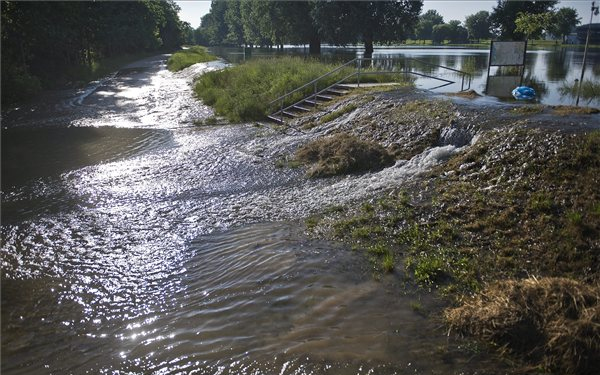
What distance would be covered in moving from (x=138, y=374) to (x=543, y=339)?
4.40m

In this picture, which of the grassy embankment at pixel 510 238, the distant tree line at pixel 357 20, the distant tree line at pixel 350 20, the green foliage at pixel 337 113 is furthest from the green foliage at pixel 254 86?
the distant tree line at pixel 350 20

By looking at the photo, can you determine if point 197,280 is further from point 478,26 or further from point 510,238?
point 478,26

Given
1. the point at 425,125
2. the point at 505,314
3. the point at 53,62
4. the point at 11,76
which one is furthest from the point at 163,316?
the point at 53,62

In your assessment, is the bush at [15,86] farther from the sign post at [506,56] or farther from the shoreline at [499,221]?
the sign post at [506,56]

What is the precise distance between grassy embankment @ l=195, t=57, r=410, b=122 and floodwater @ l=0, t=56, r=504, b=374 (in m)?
7.17

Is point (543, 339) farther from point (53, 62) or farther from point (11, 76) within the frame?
point (53, 62)

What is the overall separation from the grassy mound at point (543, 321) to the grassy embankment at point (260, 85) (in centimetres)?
1629

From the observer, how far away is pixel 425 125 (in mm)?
12117

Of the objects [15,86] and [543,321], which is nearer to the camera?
[543,321]

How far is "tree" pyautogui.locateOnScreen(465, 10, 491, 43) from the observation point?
4847 inches

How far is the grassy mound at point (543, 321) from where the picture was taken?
4.22 meters

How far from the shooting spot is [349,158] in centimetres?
1128

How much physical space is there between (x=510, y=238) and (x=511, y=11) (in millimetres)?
56289

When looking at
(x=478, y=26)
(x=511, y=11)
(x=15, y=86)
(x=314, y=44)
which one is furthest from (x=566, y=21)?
(x=15, y=86)
